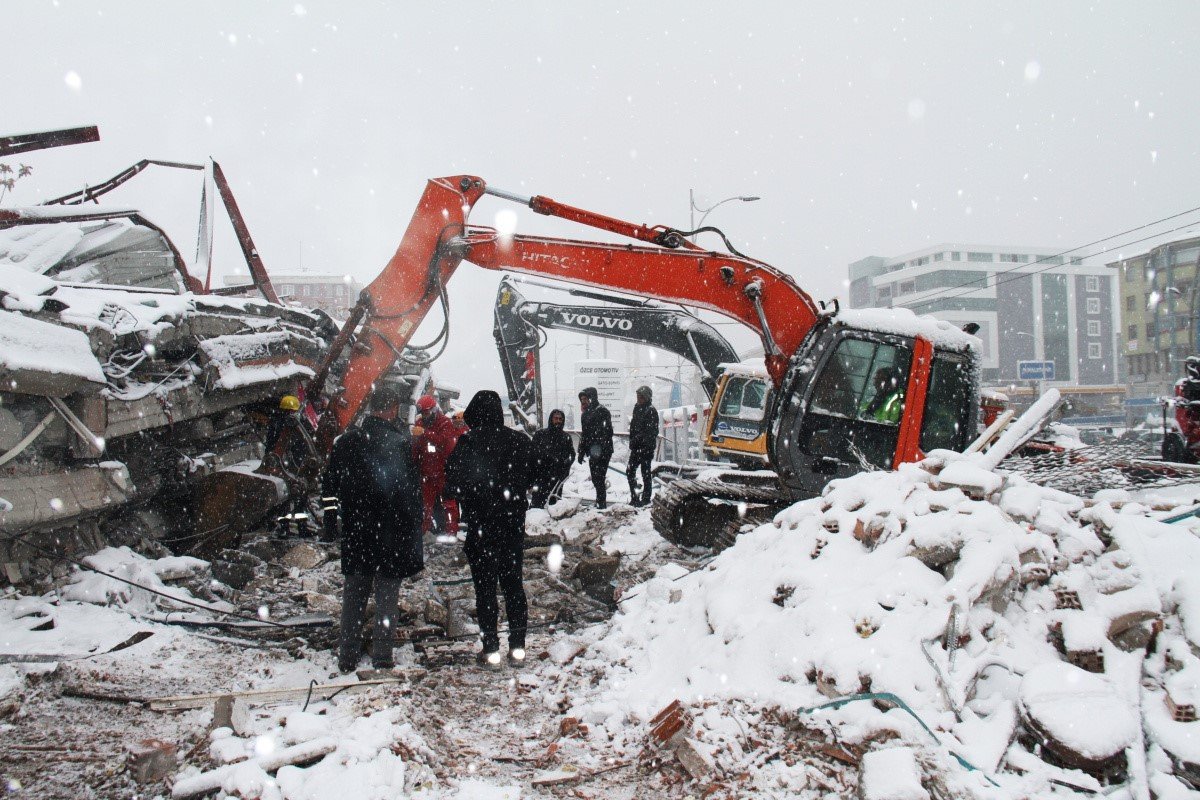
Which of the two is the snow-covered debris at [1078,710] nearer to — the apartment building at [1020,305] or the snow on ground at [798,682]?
the snow on ground at [798,682]

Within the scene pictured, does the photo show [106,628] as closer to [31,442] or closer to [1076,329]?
[31,442]

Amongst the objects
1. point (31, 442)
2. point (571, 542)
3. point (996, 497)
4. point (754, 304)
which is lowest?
point (571, 542)

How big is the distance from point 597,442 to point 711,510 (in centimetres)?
328

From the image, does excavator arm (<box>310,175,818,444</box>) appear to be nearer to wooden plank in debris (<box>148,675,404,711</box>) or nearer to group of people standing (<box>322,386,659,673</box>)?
group of people standing (<box>322,386,659,673</box>)

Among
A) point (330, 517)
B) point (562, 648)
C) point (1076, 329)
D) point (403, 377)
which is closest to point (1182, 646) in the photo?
point (562, 648)

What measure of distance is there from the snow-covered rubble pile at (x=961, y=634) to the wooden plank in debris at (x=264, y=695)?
1.15 meters

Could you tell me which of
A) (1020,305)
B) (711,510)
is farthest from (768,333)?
(1020,305)

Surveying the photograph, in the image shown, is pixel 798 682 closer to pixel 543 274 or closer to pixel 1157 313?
pixel 543 274

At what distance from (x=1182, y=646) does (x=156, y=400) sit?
6491 millimetres

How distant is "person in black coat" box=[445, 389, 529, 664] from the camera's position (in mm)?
4562

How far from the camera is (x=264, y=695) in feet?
11.9

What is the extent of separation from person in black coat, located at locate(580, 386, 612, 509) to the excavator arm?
12.6 feet

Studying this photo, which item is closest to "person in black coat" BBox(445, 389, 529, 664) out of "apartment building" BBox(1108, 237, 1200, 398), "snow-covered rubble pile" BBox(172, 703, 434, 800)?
"snow-covered rubble pile" BBox(172, 703, 434, 800)

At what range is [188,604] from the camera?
508cm
